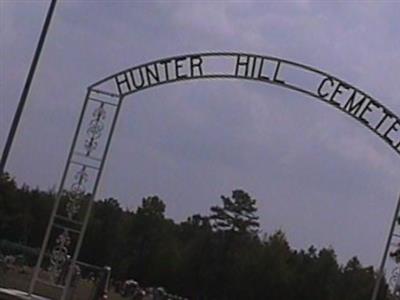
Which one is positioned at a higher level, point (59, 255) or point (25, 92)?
point (25, 92)

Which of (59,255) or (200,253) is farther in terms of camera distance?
(200,253)

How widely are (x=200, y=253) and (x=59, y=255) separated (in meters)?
44.0

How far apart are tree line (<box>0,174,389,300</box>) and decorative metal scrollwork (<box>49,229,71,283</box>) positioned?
3540cm

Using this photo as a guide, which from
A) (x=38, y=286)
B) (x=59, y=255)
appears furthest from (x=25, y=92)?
(x=38, y=286)

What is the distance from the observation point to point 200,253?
2515 inches

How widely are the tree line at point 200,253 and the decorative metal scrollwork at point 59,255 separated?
116 ft

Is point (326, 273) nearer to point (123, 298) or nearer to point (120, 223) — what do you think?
point (120, 223)

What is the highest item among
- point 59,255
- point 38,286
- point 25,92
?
point 25,92

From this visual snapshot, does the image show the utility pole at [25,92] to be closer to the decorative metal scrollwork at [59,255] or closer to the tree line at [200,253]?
the decorative metal scrollwork at [59,255]

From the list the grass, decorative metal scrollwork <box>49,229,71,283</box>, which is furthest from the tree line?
decorative metal scrollwork <box>49,229,71,283</box>

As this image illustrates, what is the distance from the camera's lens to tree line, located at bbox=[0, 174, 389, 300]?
57281mm

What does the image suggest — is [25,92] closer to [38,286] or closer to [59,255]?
[59,255]

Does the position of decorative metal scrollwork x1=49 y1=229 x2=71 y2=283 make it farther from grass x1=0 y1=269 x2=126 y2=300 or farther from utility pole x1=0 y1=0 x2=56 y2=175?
utility pole x1=0 y1=0 x2=56 y2=175

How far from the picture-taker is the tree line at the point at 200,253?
57.3m
